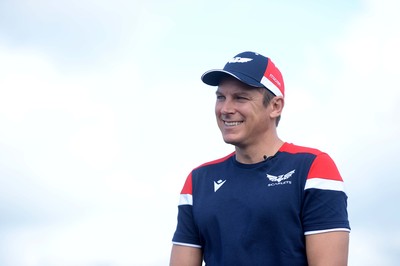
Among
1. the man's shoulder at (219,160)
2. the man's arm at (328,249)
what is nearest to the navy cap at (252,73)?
the man's shoulder at (219,160)

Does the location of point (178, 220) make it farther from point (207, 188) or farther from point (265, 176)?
point (265, 176)

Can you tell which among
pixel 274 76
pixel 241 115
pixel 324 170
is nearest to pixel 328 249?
pixel 324 170

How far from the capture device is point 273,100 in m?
6.79

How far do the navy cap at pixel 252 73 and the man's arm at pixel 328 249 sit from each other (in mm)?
1522

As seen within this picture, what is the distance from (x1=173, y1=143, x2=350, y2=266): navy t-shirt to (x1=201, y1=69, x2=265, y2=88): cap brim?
74cm

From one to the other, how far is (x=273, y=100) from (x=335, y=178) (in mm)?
1004

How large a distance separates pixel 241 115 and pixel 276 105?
0.47m

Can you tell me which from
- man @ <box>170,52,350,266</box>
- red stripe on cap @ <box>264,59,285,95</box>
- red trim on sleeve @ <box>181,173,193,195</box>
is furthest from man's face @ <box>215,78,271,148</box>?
red trim on sleeve @ <box>181,173,193,195</box>

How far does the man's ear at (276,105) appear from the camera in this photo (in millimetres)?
6762

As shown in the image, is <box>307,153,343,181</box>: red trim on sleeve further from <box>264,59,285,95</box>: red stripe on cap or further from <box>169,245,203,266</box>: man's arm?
<box>169,245,203,266</box>: man's arm

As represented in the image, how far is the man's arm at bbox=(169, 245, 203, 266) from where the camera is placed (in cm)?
691

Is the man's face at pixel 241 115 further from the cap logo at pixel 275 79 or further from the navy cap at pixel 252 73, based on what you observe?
the cap logo at pixel 275 79

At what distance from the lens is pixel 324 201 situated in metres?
6.28

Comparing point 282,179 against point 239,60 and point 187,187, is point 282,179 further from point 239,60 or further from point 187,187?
point 239,60
